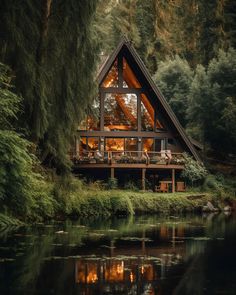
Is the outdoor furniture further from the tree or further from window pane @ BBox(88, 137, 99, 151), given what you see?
the tree

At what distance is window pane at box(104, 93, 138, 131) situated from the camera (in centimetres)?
4028

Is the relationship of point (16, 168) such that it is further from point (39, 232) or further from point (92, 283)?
point (92, 283)

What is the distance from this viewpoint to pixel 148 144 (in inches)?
1628

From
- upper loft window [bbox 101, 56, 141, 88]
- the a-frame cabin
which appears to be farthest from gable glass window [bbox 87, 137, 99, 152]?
upper loft window [bbox 101, 56, 141, 88]

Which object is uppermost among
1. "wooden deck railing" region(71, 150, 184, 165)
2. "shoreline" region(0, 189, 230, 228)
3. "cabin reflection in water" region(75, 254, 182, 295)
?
"wooden deck railing" region(71, 150, 184, 165)

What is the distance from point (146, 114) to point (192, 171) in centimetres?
487

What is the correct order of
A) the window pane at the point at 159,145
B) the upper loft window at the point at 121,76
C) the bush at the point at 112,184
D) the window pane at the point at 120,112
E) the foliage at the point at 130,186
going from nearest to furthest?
the bush at the point at 112,184, the foliage at the point at 130,186, the upper loft window at the point at 121,76, the window pane at the point at 120,112, the window pane at the point at 159,145

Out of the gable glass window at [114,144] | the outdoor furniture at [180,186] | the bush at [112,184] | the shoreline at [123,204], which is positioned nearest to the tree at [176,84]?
the gable glass window at [114,144]

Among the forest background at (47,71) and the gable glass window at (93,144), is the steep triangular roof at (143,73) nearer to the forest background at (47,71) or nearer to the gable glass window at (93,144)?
the gable glass window at (93,144)

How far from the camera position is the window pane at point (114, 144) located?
40.7m

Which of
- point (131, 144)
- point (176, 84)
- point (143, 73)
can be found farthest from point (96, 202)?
point (176, 84)

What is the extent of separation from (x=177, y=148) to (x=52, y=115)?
62.2 feet

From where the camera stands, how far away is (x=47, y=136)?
23547 millimetres

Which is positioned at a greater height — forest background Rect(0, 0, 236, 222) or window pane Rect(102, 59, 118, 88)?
window pane Rect(102, 59, 118, 88)
